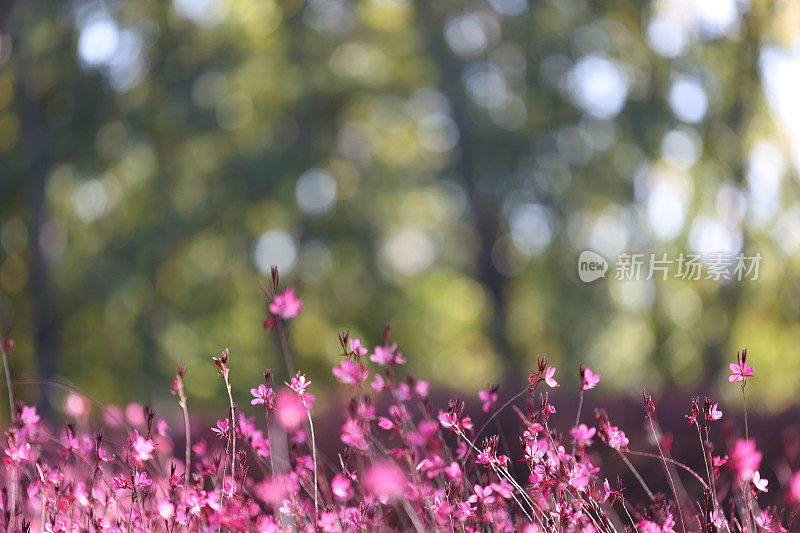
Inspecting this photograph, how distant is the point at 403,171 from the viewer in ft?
40.8

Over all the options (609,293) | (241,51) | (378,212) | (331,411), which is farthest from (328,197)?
(331,411)

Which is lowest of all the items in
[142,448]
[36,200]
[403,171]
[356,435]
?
[403,171]

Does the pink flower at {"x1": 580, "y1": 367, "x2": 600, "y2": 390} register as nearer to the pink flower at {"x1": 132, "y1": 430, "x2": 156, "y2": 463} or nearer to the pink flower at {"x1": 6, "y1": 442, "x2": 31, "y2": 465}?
the pink flower at {"x1": 132, "y1": 430, "x2": 156, "y2": 463}

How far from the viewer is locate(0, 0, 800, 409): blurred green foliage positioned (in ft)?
37.1

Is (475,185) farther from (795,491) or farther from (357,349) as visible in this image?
(795,491)

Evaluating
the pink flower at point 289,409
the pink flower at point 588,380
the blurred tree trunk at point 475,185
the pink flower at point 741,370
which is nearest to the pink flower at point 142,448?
the pink flower at point 289,409

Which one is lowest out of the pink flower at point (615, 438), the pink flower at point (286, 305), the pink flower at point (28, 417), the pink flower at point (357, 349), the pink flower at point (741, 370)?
the pink flower at point (28, 417)

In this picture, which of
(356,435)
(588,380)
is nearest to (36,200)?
(356,435)

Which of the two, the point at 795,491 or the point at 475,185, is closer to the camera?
the point at 795,491

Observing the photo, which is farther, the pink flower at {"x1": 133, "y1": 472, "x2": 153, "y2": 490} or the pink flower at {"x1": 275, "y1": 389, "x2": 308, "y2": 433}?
the pink flower at {"x1": 275, "y1": 389, "x2": 308, "y2": 433}

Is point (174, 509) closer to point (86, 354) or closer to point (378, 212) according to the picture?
point (378, 212)

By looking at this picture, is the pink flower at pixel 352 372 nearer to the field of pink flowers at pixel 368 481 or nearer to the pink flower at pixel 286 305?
the field of pink flowers at pixel 368 481

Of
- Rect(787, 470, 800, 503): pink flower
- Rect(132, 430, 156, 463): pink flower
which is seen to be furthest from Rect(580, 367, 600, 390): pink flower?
Rect(132, 430, 156, 463): pink flower

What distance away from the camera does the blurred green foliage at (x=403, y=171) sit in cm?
1130
